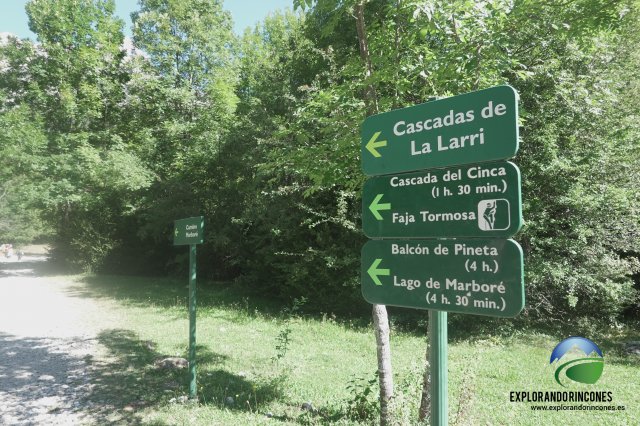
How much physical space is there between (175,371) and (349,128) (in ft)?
14.9

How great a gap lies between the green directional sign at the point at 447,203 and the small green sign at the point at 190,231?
11.0ft

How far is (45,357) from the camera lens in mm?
7145

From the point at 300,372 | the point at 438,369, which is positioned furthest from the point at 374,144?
the point at 300,372

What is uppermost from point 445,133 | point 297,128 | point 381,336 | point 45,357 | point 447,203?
point 297,128

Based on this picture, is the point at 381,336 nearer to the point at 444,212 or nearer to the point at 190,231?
the point at 190,231

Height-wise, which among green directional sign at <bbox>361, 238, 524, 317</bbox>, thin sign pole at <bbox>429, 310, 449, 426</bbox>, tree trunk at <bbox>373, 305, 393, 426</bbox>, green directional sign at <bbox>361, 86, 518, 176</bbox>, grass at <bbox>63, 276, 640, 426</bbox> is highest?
green directional sign at <bbox>361, 86, 518, 176</bbox>

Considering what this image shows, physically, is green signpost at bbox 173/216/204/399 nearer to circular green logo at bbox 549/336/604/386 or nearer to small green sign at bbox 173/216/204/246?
small green sign at bbox 173/216/204/246

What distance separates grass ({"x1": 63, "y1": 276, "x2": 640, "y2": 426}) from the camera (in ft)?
16.0

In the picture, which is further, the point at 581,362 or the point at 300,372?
the point at 581,362

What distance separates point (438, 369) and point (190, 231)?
4.05 m

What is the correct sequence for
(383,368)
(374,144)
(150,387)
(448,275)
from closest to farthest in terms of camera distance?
(448,275)
(374,144)
(383,368)
(150,387)

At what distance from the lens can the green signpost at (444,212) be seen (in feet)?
5.57

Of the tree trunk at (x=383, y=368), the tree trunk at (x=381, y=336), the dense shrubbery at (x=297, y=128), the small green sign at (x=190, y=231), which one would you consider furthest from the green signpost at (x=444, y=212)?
the small green sign at (x=190, y=231)

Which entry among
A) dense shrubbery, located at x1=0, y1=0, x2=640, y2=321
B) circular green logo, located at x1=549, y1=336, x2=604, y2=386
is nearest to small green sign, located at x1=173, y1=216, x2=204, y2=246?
dense shrubbery, located at x1=0, y1=0, x2=640, y2=321
